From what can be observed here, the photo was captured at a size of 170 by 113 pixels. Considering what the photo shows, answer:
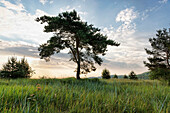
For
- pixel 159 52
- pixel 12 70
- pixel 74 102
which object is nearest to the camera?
pixel 74 102

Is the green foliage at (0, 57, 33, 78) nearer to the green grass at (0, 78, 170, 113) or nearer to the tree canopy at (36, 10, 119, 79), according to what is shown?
the tree canopy at (36, 10, 119, 79)

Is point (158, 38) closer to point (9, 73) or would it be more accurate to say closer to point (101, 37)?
point (101, 37)

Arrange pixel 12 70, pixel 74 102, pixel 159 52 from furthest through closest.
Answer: pixel 159 52, pixel 12 70, pixel 74 102

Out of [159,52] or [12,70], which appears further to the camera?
[159,52]

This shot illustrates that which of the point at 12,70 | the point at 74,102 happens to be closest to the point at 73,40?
the point at 12,70

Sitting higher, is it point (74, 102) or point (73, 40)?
point (73, 40)

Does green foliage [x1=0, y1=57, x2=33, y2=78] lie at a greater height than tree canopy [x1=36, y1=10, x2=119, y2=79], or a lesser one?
lesser

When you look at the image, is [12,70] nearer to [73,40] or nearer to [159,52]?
[73,40]

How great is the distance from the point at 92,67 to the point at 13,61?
9.46m

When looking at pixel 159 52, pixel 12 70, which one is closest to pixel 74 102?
pixel 12 70

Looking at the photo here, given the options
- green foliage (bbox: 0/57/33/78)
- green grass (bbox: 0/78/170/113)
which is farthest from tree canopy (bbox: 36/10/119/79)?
green grass (bbox: 0/78/170/113)

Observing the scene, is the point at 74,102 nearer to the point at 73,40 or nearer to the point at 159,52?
the point at 73,40

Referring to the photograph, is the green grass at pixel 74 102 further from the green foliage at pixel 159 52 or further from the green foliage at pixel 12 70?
the green foliage at pixel 159 52

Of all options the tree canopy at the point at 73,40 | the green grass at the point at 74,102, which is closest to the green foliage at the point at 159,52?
the tree canopy at the point at 73,40
